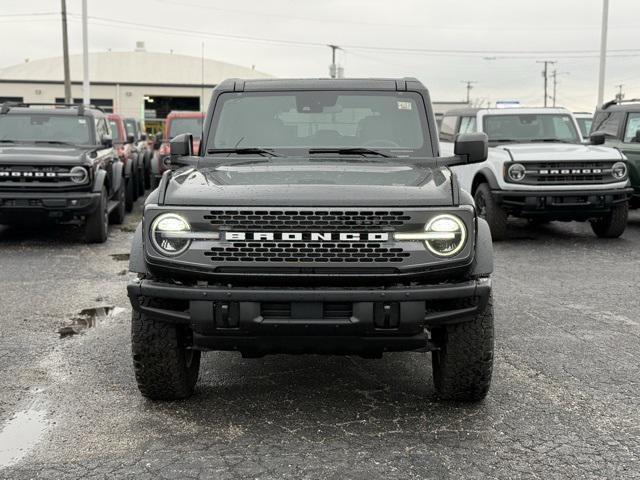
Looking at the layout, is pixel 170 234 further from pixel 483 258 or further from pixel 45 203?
pixel 45 203

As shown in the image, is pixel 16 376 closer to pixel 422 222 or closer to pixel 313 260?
pixel 313 260

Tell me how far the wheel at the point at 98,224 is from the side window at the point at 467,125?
18.5 feet

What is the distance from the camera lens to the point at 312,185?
13.3 feet

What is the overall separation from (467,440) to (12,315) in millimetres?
4312

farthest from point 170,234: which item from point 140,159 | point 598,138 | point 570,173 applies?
point 140,159

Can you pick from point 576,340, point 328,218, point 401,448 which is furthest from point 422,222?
point 576,340

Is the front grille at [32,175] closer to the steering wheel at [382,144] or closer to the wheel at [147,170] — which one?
the steering wheel at [382,144]

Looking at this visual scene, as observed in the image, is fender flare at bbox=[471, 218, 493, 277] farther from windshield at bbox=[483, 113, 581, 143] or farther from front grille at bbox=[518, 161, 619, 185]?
windshield at bbox=[483, 113, 581, 143]

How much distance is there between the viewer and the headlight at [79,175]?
1021 centimetres

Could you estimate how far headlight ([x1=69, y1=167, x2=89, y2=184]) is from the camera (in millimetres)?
10211

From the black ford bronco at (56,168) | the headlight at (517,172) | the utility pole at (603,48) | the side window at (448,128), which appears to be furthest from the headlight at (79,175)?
the utility pole at (603,48)

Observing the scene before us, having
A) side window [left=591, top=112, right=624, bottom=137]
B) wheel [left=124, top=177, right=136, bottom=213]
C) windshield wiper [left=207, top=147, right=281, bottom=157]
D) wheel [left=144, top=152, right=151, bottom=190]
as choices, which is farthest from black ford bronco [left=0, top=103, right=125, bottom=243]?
side window [left=591, top=112, right=624, bottom=137]

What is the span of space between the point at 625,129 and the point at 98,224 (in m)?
8.14

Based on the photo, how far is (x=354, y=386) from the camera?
480 cm
